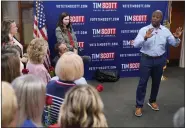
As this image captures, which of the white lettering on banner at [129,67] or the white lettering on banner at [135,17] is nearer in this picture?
the white lettering on banner at [135,17]

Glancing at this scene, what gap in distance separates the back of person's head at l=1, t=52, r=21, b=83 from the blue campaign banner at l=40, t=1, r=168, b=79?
2.81 metres

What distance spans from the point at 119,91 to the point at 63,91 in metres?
2.72

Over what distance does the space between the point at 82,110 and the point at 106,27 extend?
12.6 ft

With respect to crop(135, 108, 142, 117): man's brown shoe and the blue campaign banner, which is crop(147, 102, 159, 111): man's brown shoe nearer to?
crop(135, 108, 142, 117): man's brown shoe

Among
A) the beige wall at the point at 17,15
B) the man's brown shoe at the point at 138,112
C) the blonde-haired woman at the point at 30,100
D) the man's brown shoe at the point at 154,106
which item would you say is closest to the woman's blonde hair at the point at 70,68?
the blonde-haired woman at the point at 30,100

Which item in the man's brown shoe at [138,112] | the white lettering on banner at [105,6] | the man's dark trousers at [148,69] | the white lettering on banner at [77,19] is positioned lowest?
the man's brown shoe at [138,112]

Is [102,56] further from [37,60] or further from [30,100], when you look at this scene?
[30,100]

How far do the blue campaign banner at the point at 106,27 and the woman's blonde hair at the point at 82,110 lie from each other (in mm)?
3496

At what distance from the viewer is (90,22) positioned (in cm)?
518

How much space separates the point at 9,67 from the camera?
2184 mm

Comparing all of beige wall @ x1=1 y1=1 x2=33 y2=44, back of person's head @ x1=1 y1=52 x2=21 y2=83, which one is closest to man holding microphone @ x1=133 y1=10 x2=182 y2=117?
back of person's head @ x1=1 y1=52 x2=21 y2=83

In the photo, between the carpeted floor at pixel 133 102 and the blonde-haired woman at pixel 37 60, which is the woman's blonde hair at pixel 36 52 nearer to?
the blonde-haired woman at pixel 37 60

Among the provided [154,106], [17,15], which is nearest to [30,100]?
[154,106]

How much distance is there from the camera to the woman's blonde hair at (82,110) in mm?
1556
